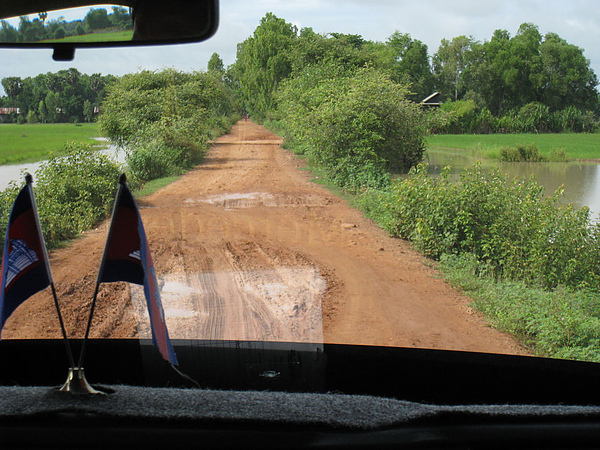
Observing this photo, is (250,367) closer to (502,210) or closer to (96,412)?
(96,412)

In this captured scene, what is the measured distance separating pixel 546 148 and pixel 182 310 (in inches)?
73.7

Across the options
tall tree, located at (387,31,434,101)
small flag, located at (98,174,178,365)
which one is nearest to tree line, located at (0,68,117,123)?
small flag, located at (98,174,178,365)

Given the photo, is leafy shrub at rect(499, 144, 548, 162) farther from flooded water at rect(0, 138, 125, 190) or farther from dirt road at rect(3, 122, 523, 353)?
flooded water at rect(0, 138, 125, 190)

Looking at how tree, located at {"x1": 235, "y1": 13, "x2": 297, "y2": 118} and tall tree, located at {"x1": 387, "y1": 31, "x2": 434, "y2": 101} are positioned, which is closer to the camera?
tall tree, located at {"x1": 387, "y1": 31, "x2": 434, "y2": 101}

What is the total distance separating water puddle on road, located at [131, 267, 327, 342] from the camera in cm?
259

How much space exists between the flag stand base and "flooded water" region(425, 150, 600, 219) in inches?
106

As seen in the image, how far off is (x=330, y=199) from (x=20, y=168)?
6.89 feet

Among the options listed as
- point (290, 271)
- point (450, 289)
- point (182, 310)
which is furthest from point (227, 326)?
point (450, 289)

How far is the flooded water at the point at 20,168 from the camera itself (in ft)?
7.27

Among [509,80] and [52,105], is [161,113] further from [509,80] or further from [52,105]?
[509,80]

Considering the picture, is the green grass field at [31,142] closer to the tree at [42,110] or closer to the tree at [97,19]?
the tree at [42,110]

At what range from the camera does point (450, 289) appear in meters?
3.03

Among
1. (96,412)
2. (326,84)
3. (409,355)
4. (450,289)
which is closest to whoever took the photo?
(96,412)

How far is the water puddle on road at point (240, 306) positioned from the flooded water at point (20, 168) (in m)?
0.60
